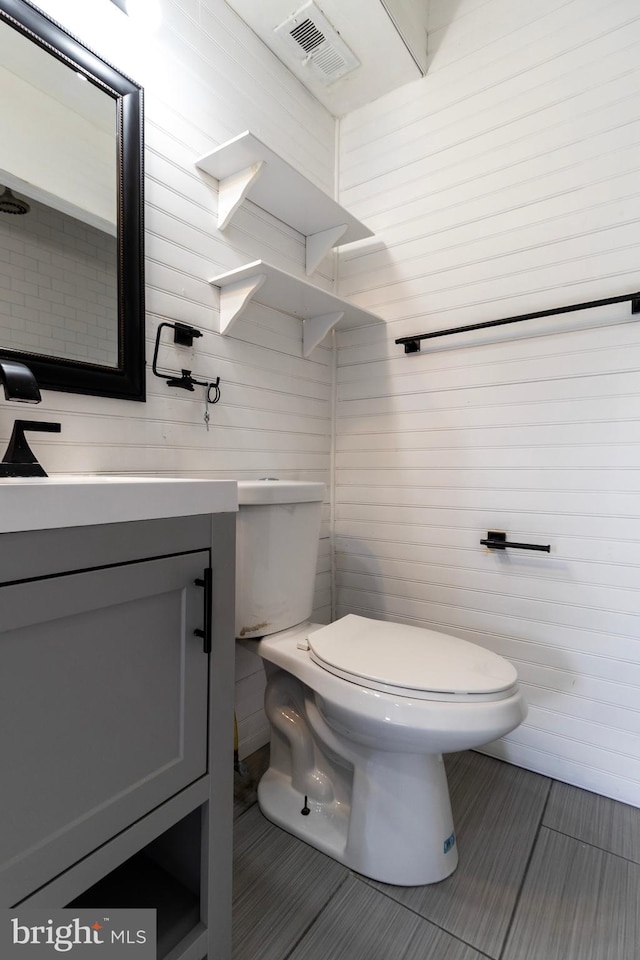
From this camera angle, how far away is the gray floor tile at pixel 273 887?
97cm

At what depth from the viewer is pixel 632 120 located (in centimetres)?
135

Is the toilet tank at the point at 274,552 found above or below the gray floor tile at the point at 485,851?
above

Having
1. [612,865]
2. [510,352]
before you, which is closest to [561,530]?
[510,352]

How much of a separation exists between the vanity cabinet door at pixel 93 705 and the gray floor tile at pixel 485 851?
690mm

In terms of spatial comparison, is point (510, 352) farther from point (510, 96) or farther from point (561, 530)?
point (510, 96)

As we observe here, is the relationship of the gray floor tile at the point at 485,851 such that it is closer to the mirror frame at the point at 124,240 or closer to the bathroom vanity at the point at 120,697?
the bathroom vanity at the point at 120,697

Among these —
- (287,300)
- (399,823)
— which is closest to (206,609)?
(399,823)

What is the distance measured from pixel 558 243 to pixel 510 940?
1.81 meters

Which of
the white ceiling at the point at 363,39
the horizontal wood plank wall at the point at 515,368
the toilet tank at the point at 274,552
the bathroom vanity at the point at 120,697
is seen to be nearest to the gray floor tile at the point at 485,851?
the horizontal wood plank wall at the point at 515,368

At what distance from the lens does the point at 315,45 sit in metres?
1.61

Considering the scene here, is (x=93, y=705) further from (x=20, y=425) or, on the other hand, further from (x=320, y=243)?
(x=320, y=243)

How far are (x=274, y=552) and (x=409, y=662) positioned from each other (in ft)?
1.46

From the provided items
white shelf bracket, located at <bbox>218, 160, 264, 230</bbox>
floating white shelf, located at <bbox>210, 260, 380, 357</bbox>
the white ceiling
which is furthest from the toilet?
the white ceiling

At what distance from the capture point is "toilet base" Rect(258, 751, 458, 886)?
109cm
